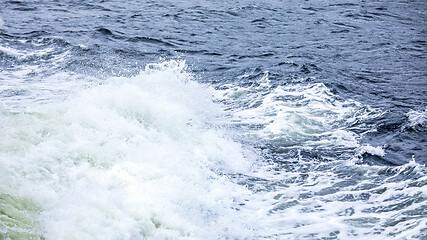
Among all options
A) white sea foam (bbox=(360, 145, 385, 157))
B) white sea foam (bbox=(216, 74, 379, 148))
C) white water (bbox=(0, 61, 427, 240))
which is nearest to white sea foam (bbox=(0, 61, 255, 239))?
white water (bbox=(0, 61, 427, 240))

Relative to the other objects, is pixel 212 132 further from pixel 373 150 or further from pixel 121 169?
pixel 373 150

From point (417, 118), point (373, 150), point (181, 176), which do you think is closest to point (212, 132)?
point (181, 176)

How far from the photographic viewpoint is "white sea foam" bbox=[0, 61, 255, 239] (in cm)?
534

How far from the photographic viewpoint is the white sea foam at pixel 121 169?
5.34 m

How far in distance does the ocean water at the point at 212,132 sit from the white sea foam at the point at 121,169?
0.08 feet

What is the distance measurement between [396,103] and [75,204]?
23.4 feet

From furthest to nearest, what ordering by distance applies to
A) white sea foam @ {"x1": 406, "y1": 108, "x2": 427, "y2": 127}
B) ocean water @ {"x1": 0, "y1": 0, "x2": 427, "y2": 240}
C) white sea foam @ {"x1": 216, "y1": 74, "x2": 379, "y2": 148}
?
white sea foam @ {"x1": 406, "y1": 108, "x2": 427, "y2": 127}
white sea foam @ {"x1": 216, "y1": 74, "x2": 379, "y2": 148}
ocean water @ {"x1": 0, "y1": 0, "x2": 427, "y2": 240}

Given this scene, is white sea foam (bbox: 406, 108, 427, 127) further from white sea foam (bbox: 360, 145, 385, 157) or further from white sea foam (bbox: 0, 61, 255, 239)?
white sea foam (bbox: 0, 61, 255, 239)

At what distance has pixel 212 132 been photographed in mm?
8523

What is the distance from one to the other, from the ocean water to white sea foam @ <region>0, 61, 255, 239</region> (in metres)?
0.02

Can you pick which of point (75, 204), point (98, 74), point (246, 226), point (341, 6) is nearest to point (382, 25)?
point (341, 6)

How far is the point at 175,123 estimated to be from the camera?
8.48 metres

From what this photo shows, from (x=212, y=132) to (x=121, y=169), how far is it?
95.9 inches

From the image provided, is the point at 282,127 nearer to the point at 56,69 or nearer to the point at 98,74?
the point at 98,74
